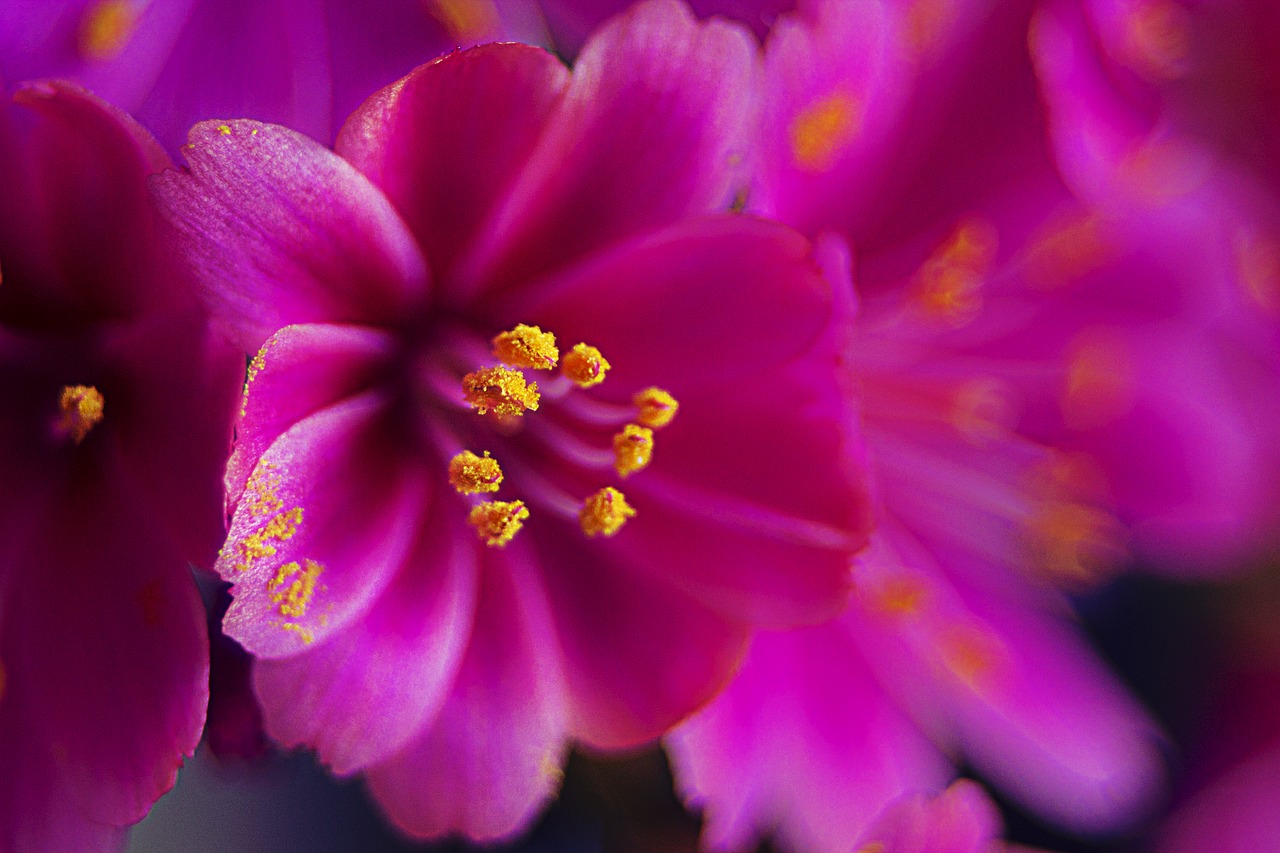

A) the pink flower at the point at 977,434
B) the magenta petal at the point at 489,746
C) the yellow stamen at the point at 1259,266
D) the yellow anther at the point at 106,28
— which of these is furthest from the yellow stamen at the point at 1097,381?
the yellow anther at the point at 106,28

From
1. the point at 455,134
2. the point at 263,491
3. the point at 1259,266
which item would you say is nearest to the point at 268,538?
the point at 263,491

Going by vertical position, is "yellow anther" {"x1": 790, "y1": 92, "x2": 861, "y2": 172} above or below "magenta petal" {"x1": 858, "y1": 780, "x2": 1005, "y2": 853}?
above

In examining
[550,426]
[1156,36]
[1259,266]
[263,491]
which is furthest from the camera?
[1259,266]

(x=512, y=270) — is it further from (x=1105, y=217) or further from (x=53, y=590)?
(x=1105, y=217)

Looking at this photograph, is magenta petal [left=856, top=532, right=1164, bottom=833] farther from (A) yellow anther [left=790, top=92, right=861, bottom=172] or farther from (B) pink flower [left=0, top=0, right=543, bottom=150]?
(B) pink flower [left=0, top=0, right=543, bottom=150]

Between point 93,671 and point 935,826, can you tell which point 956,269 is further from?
point 93,671

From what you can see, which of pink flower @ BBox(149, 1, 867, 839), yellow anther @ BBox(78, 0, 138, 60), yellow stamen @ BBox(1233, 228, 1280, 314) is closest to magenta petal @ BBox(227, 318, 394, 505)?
pink flower @ BBox(149, 1, 867, 839)
